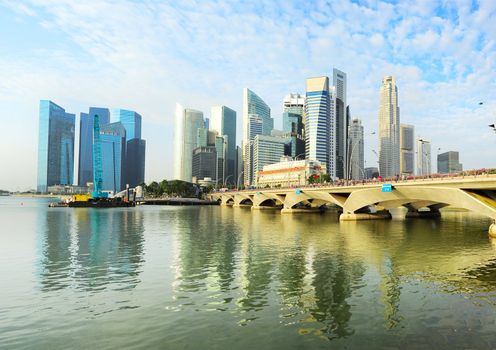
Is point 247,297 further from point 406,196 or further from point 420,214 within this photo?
point 420,214

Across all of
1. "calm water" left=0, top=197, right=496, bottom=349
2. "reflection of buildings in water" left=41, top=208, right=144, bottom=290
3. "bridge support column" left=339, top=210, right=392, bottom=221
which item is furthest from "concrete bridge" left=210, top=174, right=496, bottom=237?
"reflection of buildings in water" left=41, top=208, right=144, bottom=290

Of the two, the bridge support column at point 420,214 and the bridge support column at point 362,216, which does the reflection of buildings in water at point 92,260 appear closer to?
the bridge support column at point 362,216

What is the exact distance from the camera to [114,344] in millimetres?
13188

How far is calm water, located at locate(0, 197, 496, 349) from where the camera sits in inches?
543

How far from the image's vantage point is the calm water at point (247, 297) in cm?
1380

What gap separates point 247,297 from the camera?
19250 mm

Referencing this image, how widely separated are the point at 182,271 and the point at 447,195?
129 ft

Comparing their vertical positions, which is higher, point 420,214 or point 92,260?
point 420,214

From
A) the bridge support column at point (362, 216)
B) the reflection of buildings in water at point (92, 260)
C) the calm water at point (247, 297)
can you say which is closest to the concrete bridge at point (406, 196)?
the bridge support column at point (362, 216)

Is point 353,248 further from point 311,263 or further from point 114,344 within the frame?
point 114,344

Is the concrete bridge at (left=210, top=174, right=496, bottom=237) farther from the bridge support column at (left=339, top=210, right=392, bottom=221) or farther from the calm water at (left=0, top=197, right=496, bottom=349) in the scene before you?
the calm water at (left=0, top=197, right=496, bottom=349)

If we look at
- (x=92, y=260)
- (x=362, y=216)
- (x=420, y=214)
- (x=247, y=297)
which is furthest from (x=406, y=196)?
(x=92, y=260)

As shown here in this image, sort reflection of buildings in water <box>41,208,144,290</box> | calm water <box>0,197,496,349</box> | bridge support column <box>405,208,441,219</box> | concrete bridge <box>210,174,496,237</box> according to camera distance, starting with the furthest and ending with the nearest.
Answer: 1. bridge support column <box>405,208,441,219</box>
2. concrete bridge <box>210,174,496,237</box>
3. reflection of buildings in water <box>41,208,144,290</box>
4. calm water <box>0,197,496,349</box>

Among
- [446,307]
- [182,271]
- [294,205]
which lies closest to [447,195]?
[446,307]
